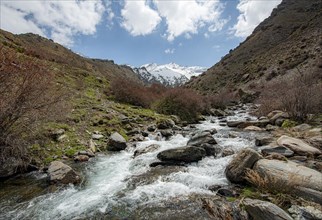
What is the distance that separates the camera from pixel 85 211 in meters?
7.39

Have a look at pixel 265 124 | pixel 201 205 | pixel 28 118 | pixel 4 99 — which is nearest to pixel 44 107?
pixel 28 118

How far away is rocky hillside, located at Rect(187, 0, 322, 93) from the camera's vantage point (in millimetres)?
43375

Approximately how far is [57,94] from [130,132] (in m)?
6.36

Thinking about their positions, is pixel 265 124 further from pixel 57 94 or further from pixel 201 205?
pixel 57 94

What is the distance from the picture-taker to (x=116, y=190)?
8.88m

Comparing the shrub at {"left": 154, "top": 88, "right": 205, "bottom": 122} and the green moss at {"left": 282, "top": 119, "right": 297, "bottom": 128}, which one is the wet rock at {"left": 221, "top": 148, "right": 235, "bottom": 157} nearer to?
the green moss at {"left": 282, "top": 119, "right": 297, "bottom": 128}

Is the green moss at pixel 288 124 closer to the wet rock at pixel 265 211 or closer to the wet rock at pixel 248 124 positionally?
the wet rock at pixel 248 124

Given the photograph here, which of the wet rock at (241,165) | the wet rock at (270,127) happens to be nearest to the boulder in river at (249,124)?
the wet rock at (270,127)

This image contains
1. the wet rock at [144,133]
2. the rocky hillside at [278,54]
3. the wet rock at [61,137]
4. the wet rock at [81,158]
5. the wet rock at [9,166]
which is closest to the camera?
the wet rock at [9,166]

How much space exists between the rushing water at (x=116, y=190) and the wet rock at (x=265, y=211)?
196 centimetres

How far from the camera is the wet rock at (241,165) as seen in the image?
8773 millimetres

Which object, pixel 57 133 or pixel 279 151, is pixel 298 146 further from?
pixel 57 133

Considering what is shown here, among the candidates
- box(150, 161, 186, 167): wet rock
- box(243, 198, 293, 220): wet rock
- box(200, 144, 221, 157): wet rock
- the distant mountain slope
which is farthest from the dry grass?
the distant mountain slope

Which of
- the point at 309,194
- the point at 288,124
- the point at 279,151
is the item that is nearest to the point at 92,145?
the point at 279,151
